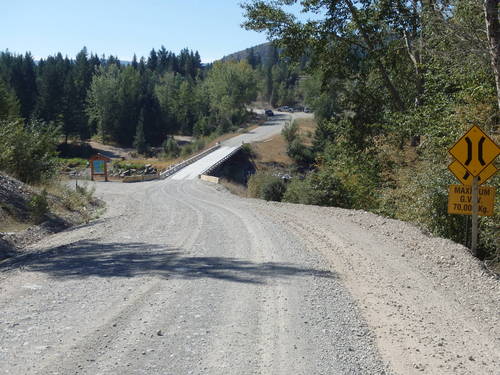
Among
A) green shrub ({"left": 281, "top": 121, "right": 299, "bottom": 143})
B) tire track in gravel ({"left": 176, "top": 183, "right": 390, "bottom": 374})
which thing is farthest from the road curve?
green shrub ({"left": 281, "top": 121, "right": 299, "bottom": 143})

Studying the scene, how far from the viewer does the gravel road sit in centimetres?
514

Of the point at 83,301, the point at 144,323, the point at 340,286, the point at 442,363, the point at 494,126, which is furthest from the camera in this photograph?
the point at 494,126

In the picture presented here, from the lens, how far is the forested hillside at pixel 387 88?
15.8 meters

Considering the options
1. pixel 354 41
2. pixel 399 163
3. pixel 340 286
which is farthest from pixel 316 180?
pixel 340 286

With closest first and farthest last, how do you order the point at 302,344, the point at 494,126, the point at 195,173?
the point at 302,344
the point at 494,126
the point at 195,173

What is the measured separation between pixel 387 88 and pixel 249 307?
19477 millimetres

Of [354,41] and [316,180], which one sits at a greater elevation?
[354,41]

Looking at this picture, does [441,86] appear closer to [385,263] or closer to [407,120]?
[407,120]

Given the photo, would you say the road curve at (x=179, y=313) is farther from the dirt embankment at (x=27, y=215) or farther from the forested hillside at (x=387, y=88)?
the forested hillside at (x=387, y=88)

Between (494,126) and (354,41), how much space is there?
933 cm

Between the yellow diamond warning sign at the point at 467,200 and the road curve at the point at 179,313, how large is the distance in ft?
9.80

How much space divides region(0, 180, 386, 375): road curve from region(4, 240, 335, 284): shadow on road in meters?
0.02

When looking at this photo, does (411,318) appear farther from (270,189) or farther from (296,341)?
(270,189)

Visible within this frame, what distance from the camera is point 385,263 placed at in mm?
9656
